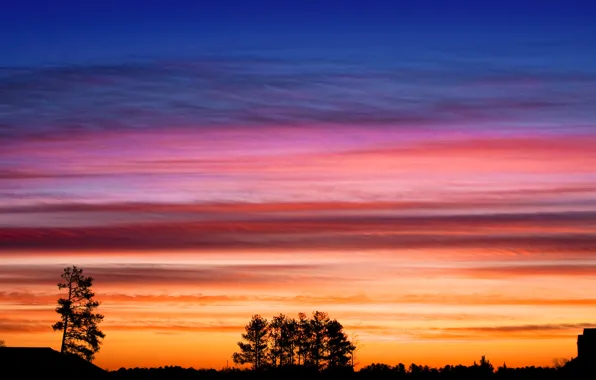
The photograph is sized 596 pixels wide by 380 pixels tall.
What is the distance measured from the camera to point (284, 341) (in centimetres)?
11662

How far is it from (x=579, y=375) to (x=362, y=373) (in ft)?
66.4

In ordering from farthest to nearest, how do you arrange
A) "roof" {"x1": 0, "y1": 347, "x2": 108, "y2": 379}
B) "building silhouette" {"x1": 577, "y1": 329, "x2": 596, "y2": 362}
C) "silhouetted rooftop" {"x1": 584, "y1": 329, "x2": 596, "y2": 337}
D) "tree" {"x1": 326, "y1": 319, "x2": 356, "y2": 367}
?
"tree" {"x1": 326, "y1": 319, "x2": 356, "y2": 367} < "silhouetted rooftop" {"x1": 584, "y1": 329, "x2": 596, "y2": 337} < "building silhouette" {"x1": 577, "y1": 329, "x2": 596, "y2": 362} < "roof" {"x1": 0, "y1": 347, "x2": 108, "y2": 379}

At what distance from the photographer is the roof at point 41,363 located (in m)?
71.2

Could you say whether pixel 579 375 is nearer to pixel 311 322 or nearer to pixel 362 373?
pixel 362 373

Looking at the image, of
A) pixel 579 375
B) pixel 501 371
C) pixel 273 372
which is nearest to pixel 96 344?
pixel 273 372

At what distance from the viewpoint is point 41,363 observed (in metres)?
72.6

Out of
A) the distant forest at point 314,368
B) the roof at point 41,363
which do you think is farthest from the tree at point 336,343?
the roof at point 41,363

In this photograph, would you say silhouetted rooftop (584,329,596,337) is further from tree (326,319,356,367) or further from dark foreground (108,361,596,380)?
tree (326,319,356,367)

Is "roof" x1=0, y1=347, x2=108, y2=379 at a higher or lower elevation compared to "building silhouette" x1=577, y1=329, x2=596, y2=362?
lower

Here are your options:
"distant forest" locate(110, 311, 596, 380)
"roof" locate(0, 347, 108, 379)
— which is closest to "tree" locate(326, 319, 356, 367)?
"distant forest" locate(110, 311, 596, 380)

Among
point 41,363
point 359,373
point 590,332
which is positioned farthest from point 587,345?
point 41,363

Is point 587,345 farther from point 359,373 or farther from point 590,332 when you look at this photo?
point 359,373

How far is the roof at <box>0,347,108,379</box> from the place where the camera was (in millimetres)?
71250

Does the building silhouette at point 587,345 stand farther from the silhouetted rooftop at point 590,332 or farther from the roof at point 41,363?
the roof at point 41,363
